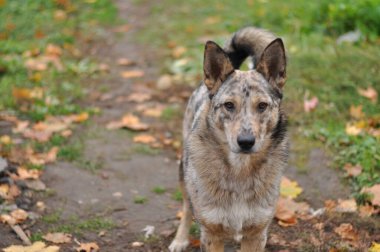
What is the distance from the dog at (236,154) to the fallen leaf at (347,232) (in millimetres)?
1097

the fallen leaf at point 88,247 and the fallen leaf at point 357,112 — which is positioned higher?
the fallen leaf at point 357,112

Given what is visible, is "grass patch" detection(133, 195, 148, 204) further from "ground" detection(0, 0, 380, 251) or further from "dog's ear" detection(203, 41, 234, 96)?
"dog's ear" detection(203, 41, 234, 96)

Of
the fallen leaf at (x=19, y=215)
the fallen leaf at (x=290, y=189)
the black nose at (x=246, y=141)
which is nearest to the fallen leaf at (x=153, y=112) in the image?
the fallen leaf at (x=290, y=189)

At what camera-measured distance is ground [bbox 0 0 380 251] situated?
515cm

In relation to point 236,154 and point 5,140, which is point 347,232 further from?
point 5,140

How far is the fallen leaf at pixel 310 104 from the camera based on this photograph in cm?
743

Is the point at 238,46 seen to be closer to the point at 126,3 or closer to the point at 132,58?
the point at 132,58

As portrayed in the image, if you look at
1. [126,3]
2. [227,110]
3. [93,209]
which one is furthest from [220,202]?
[126,3]

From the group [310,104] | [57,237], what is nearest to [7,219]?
[57,237]

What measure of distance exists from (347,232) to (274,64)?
5.88 ft

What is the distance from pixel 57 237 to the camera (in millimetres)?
5035

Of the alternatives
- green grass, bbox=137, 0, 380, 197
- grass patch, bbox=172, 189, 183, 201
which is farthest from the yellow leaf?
grass patch, bbox=172, 189, 183, 201

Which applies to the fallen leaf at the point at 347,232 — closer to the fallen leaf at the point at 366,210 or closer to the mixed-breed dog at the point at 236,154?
the fallen leaf at the point at 366,210

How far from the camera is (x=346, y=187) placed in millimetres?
5984
